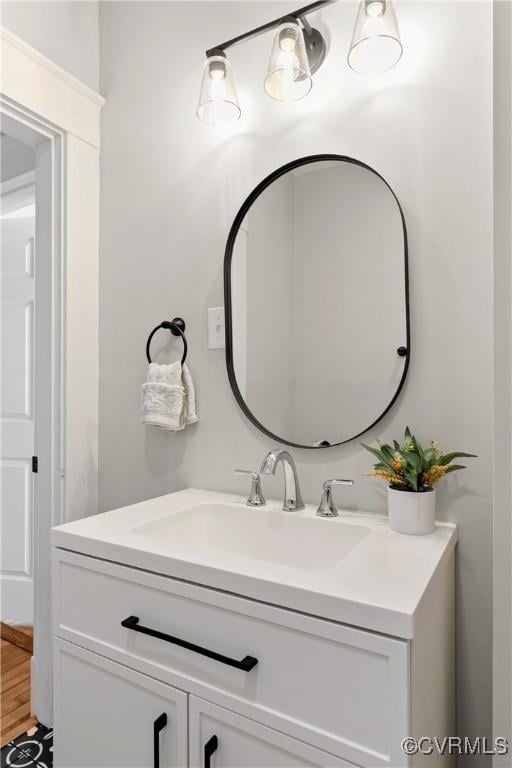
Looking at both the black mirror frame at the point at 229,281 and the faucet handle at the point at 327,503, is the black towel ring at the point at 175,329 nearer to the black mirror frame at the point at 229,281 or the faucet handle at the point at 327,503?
the black mirror frame at the point at 229,281

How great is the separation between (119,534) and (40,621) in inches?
34.0

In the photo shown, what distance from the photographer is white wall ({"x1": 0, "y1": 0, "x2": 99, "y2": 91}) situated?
4.74 feet

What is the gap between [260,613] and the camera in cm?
82

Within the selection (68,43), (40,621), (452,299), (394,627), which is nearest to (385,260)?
(452,299)

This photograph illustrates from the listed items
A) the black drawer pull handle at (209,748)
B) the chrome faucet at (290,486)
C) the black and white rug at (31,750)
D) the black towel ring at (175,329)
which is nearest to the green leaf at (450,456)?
the chrome faucet at (290,486)

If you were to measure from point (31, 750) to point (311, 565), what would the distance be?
115cm

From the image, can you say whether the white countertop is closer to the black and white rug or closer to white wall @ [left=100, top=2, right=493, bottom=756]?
white wall @ [left=100, top=2, right=493, bottom=756]

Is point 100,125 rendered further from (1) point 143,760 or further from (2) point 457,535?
(1) point 143,760

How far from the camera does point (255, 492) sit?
130cm

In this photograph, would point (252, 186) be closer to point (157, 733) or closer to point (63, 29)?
point (63, 29)

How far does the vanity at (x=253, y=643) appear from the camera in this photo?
0.73 meters

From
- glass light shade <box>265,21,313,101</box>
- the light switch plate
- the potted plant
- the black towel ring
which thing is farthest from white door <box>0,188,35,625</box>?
the potted plant

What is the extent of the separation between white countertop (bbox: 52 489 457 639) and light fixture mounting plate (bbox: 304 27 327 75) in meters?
1.16

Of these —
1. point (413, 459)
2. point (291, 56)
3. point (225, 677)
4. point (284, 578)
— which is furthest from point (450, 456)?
point (291, 56)
